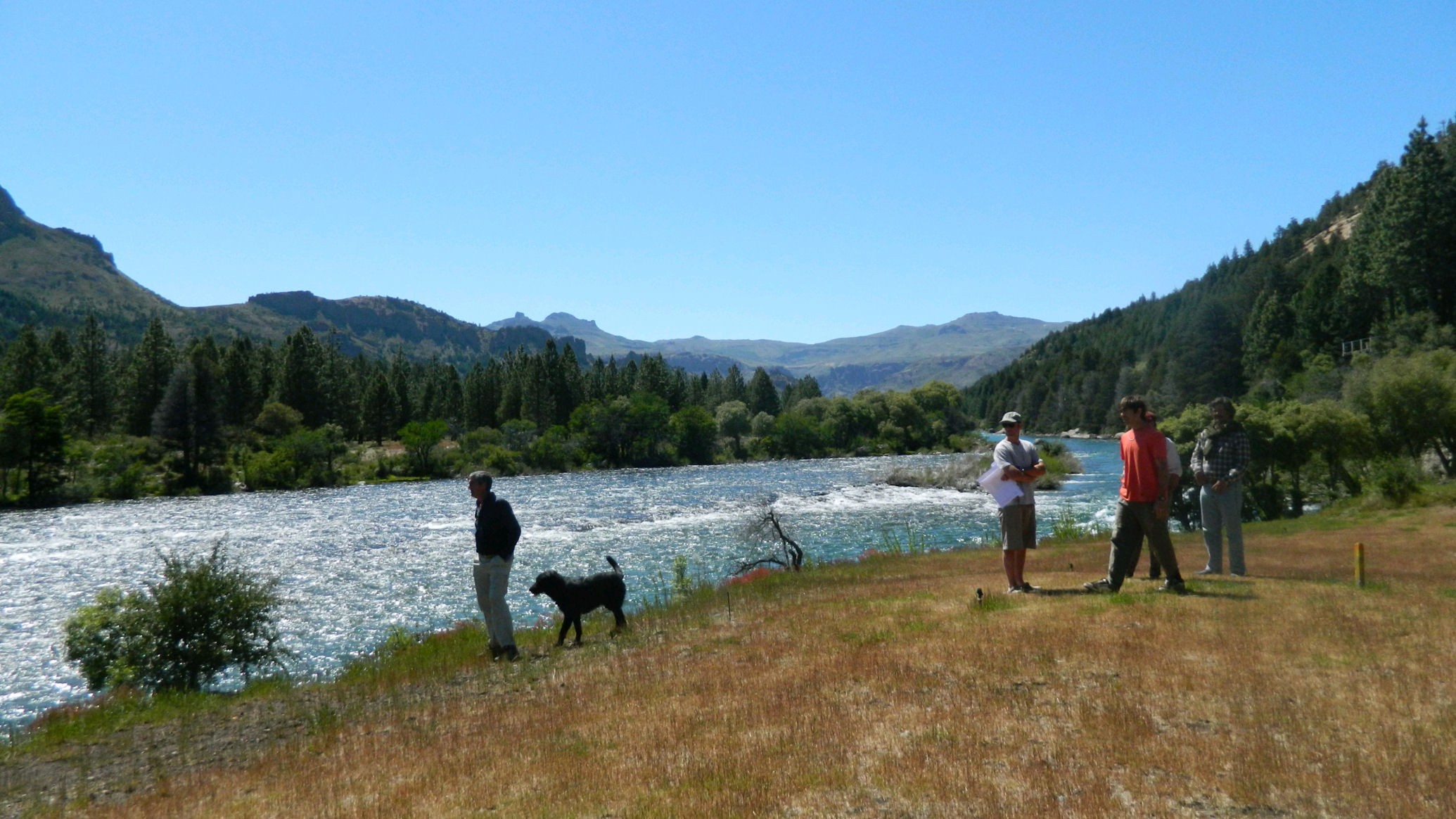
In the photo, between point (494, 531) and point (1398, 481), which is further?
point (1398, 481)

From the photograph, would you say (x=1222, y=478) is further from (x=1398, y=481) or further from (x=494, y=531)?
(x=1398, y=481)

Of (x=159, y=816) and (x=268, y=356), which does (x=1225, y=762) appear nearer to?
(x=159, y=816)

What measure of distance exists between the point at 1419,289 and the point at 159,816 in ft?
260

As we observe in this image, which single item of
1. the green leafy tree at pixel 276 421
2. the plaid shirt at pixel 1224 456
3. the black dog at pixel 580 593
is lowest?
the black dog at pixel 580 593

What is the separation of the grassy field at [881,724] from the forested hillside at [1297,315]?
157ft

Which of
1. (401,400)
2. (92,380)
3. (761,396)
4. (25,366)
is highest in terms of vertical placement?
(25,366)

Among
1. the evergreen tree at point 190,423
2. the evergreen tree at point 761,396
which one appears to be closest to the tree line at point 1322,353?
the evergreen tree at point 761,396

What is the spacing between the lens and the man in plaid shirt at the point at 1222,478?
1320 cm

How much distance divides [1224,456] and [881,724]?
8.93 metres

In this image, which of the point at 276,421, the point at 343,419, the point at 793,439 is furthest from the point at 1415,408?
the point at 343,419

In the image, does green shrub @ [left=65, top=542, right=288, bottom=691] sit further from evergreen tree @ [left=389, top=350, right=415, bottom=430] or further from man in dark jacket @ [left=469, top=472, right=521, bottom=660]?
evergreen tree @ [left=389, top=350, right=415, bottom=430]

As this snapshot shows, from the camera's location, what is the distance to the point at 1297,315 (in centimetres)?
8744

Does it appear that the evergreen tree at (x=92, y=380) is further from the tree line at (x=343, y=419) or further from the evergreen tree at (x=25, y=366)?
the evergreen tree at (x=25, y=366)

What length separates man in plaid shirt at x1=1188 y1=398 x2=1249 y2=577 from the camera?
13203mm
